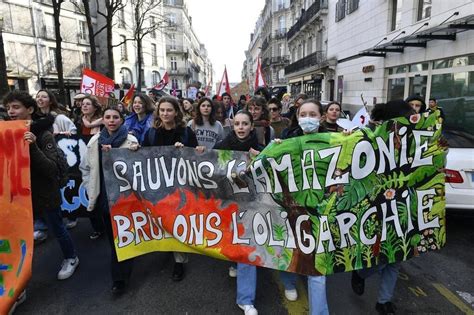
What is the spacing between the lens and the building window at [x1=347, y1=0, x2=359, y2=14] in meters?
18.9

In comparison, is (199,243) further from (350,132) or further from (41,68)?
(41,68)

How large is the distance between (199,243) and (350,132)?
167 cm

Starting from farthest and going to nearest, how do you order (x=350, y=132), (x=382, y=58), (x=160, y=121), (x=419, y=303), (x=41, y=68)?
(x=41, y=68)
(x=382, y=58)
(x=160, y=121)
(x=419, y=303)
(x=350, y=132)

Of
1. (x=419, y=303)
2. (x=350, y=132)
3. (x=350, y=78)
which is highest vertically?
(x=350, y=78)

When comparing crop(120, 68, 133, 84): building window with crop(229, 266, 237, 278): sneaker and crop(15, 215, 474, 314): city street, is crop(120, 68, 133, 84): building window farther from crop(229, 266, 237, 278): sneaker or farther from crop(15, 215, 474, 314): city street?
crop(229, 266, 237, 278): sneaker

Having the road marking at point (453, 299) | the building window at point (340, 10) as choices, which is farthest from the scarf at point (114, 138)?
the building window at point (340, 10)

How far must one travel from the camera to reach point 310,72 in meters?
29.5

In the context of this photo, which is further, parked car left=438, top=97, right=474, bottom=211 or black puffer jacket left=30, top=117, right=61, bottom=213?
parked car left=438, top=97, right=474, bottom=211

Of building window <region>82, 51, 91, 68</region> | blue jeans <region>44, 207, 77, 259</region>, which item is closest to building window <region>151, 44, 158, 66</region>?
building window <region>82, 51, 91, 68</region>

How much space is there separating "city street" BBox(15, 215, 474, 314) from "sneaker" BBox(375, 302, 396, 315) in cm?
8

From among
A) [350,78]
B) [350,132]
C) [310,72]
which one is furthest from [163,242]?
[310,72]

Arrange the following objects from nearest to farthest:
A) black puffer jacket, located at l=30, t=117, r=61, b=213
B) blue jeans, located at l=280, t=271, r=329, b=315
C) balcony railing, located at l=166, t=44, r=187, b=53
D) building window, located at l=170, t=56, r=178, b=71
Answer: blue jeans, located at l=280, t=271, r=329, b=315, black puffer jacket, located at l=30, t=117, r=61, b=213, balcony railing, located at l=166, t=44, r=187, b=53, building window, located at l=170, t=56, r=178, b=71

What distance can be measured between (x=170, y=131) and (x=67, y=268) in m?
1.87

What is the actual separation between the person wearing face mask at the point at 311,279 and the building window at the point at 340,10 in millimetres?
20366
